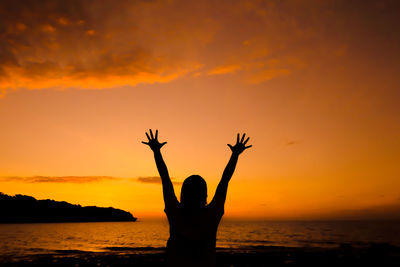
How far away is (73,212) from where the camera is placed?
198 meters

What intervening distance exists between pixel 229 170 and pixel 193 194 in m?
0.56

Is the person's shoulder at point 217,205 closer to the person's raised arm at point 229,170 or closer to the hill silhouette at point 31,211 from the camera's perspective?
the person's raised arm at point 229,170

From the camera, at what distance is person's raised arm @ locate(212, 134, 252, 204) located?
8.95ft

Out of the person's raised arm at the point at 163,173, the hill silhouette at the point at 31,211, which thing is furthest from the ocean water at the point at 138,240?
the hill silhouette at the point at 31,211

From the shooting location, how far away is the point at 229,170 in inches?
117

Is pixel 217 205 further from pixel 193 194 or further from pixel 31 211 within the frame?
pixel 31 211

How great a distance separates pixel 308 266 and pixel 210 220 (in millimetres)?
22953

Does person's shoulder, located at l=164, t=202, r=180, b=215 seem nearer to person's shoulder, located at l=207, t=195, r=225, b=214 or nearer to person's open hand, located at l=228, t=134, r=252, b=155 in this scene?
person's shoulder, located at l=207, t=195, r=225, b=214

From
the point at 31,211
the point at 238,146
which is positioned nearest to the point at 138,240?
the point at 238,146

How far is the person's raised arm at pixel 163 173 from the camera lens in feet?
8.81

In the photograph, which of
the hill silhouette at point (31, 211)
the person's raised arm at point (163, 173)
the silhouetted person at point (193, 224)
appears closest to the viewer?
the silhouetted person at point (193, 224)

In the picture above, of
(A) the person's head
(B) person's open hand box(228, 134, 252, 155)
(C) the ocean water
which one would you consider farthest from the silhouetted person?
(C) the ocean water

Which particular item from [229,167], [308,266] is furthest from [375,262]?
[229,167]

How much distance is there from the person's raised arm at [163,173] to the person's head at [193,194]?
123 mm
